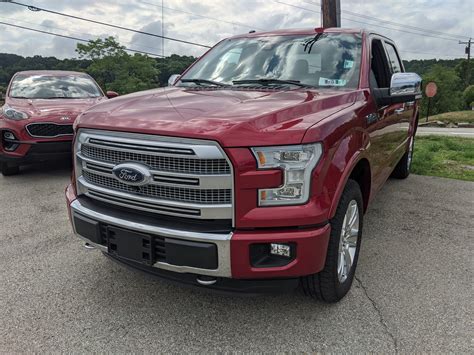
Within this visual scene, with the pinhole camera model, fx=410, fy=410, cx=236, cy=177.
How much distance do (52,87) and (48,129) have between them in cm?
161

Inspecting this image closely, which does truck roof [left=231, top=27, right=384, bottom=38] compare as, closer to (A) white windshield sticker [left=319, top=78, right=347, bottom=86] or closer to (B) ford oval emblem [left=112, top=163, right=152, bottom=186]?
(A) white windshield sticker [left=319, top=78, right=347, bottom=86]

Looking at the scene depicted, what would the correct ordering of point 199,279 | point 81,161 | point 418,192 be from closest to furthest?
point 199,279 → point 81,161 → point 418,192

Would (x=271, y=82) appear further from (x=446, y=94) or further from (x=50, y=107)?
(x=446, y=94)

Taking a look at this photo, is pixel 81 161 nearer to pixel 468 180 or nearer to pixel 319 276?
pixel 319 276

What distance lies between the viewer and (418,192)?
5.54m

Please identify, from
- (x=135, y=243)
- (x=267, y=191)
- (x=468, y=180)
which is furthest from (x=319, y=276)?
(x=468, y=180)

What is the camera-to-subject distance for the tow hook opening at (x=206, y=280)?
7.60 feet

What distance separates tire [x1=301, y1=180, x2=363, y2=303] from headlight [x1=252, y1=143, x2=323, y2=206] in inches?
14.4

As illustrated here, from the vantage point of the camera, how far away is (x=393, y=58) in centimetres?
478

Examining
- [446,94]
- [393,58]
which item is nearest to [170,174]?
[393,58]

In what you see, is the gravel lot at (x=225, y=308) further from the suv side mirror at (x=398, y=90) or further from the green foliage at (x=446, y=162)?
the green foliage at (x=446, y=162)

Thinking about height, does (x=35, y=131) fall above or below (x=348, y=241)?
above

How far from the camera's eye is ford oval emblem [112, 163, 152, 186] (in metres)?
2.30

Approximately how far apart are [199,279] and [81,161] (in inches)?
45.6
